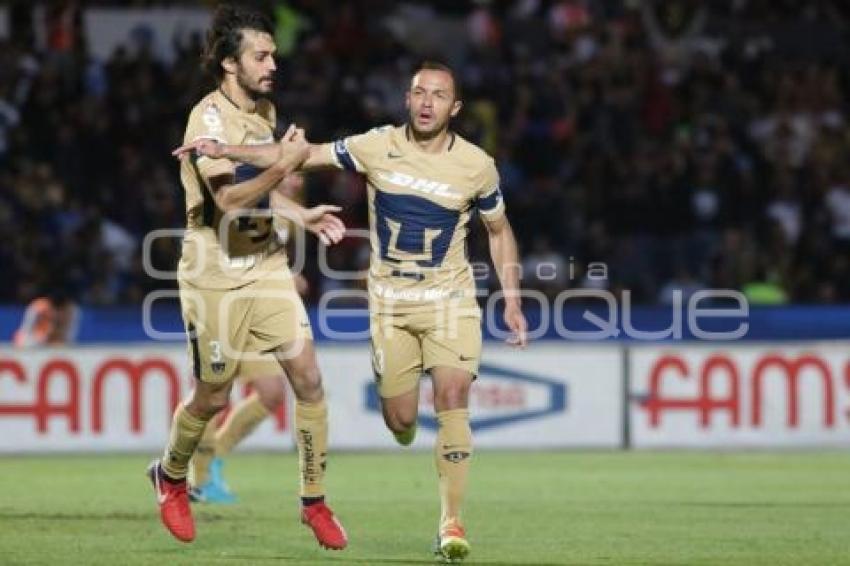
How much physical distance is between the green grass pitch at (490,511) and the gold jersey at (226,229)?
53.8 inches

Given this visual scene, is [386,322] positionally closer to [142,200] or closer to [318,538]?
[318,538]

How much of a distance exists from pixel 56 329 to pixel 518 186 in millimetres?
5503

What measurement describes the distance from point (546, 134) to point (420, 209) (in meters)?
11.8

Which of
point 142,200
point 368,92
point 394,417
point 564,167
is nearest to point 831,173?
point 564,167

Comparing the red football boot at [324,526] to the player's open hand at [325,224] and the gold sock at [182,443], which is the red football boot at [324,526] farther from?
the player's open hand at [325,224]

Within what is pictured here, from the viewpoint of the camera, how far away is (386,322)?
391 inches

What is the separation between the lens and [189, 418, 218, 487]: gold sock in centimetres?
1233

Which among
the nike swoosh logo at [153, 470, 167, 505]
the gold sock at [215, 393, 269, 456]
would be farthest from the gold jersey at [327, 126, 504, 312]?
the gold sock at [215, 393, 269, 456]

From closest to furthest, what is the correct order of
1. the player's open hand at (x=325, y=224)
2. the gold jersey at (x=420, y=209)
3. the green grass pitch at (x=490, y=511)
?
the player's open hand at (x=325, y=224) < the green grass pitch at (x=490, y=511) < the gold jersey at (x=420, y=209)

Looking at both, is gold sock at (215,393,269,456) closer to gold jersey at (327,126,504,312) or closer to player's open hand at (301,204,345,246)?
gold jersey at (327,126,504,312)

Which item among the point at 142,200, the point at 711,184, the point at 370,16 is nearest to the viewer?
the point at 142,200

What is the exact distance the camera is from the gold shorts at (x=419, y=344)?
9.73m

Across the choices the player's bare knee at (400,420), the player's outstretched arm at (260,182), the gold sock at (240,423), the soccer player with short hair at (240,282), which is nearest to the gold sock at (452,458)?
the player's bare knee at (400,420)

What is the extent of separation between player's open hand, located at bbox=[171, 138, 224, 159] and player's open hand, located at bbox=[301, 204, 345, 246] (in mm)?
504
